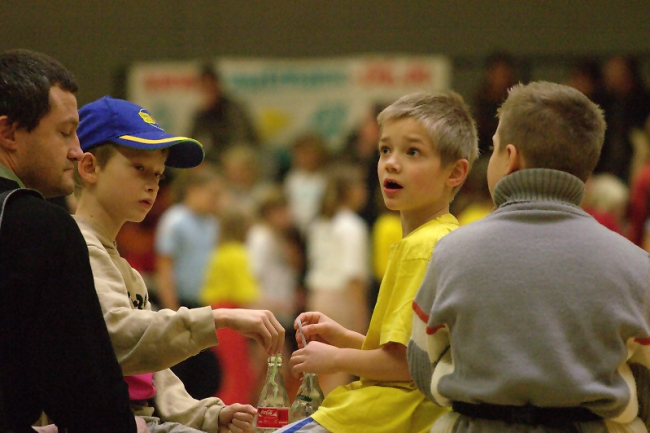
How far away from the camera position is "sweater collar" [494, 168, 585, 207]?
2080 mm

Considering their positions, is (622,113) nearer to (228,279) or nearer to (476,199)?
(476,199)

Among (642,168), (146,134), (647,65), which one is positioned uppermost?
(146,134)

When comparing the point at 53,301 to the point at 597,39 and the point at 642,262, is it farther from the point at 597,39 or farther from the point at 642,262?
the point at 597,39

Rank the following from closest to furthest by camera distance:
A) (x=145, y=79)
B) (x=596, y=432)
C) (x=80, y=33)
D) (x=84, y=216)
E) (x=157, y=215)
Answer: (x=596, y=432), (x=84, y=216), (x=157, y=215), (x=145, y=79), (x=80, y=33)

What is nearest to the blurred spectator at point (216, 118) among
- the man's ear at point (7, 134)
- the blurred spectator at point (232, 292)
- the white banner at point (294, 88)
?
the white banner at point (294, 88)

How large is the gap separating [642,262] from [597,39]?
7438 millimetres

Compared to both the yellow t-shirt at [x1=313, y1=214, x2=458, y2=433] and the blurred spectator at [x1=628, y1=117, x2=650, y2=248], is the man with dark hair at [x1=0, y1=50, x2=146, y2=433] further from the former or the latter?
the blurred spectator at [x1=628, y1=117, x2=650, y2=248]

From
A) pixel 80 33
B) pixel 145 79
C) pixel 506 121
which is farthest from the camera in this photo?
pixel 80 33

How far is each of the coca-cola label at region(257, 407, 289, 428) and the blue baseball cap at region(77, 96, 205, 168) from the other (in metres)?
0.80

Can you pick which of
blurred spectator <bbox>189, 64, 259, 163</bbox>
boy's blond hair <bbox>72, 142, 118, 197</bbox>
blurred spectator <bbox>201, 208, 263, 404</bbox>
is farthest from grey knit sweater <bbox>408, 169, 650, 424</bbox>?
blurred spectator <bbox>189, 64, 259, 163</bbox>

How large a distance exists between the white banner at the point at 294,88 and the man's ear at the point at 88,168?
5.52 m

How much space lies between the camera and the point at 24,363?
2055 mm

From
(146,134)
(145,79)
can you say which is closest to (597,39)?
(145,79)

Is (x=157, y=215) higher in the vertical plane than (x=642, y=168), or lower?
lower
